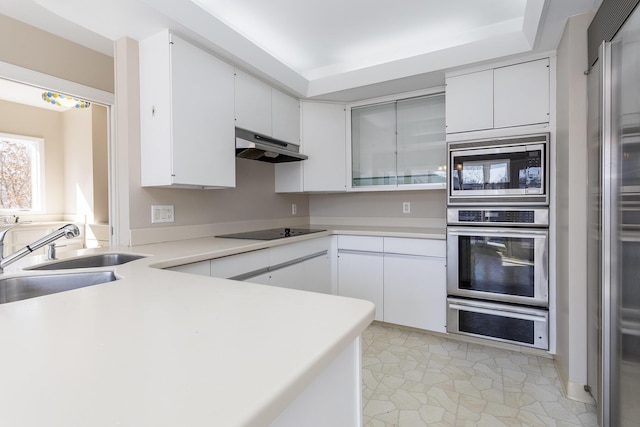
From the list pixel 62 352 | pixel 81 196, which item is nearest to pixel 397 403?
pixel 62 352

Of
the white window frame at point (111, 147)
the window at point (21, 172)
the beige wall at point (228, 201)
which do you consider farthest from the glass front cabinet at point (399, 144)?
the window at point (21, 172)

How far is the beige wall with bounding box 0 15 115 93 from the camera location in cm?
205

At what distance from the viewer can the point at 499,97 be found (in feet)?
7.55

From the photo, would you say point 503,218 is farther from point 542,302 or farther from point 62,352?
point 62,352

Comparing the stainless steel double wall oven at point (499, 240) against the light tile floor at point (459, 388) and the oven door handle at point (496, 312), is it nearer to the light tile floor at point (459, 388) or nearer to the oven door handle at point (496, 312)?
the oven door handle at point (496, 312)

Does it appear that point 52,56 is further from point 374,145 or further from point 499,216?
point 499,216

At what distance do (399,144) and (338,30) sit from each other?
111 centimetres

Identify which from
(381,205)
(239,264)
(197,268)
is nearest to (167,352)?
(197,268)

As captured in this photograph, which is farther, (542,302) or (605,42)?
(542,302)

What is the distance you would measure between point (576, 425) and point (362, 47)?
9.40 feet

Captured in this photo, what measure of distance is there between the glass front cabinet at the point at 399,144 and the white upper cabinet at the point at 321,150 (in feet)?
0.42

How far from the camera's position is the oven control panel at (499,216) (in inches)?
84.6

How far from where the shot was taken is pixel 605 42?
1.43 m

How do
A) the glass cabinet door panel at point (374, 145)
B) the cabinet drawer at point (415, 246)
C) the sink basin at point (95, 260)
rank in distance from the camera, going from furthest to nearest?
the glass cabinet door panel at point (374, 145) → the cabinet drawer at point (415, 246) → the sink basin at point (95, 260)
